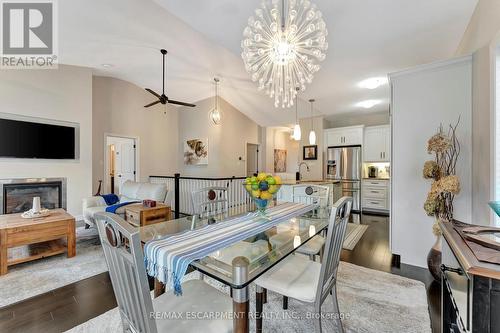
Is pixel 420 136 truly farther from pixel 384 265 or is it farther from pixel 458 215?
pixel 384 265

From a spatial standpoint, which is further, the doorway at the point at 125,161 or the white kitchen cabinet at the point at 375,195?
the doorway at the point at 125,161

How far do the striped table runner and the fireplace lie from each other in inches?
171

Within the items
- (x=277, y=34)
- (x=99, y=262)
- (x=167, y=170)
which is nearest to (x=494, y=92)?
Answer: (x=277, y=34)

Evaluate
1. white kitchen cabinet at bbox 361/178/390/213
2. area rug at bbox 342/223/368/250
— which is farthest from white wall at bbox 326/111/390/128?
area rug at bbox 342/223/368/250

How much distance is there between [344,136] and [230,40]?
4.29 m

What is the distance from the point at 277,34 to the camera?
1869 millimetres

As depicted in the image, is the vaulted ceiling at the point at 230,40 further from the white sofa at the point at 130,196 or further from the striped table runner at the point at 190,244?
the white sofa at the point at 130,196

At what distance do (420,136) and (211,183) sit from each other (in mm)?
4053

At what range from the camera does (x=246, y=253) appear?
4.54 ft

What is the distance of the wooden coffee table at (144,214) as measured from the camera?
3287 mm

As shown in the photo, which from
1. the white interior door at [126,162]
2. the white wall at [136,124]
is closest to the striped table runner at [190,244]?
the white wall at [136,124]

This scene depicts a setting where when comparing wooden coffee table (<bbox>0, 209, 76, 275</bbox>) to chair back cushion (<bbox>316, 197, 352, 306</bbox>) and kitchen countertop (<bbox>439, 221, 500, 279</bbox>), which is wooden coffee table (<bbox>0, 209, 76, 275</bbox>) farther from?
kitchen countertop (<bbox>439, 221, 500, 279</bbox>)

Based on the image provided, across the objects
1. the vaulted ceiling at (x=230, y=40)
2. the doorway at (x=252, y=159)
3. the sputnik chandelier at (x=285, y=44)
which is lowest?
the doorway at (x=252, y=159)

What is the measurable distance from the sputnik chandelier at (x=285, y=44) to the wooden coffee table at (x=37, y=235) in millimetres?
3105
